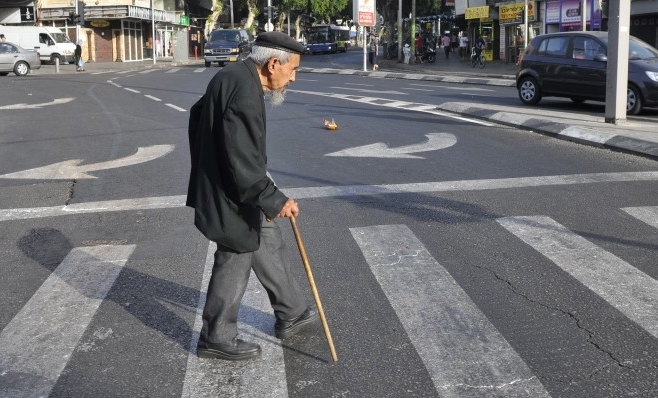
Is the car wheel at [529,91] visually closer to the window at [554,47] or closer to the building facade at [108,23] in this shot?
the window at [554,47]

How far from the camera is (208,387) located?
4.26m

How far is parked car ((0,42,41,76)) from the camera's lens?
3947 cm

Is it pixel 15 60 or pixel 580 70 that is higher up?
pixel 15 60

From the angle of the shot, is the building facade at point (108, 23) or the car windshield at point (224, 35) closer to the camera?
the car windshield at point (224, 35)

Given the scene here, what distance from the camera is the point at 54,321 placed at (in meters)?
5.24

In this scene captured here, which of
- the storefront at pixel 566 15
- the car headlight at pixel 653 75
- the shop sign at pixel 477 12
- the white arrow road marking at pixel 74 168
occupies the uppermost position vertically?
the shop sign at pixel 477 12

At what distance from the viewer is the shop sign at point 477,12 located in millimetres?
50875

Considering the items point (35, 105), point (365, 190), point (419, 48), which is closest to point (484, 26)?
point (419, 48)

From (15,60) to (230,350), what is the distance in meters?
38.4

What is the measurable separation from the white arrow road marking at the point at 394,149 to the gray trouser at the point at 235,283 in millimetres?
6834

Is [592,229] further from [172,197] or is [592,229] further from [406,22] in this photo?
[406,22]

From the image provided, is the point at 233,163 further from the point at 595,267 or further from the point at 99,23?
the point at 99,23

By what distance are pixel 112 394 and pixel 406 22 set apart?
62.6m

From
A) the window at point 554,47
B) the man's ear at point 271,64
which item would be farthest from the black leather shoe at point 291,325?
the window at point 554,47
